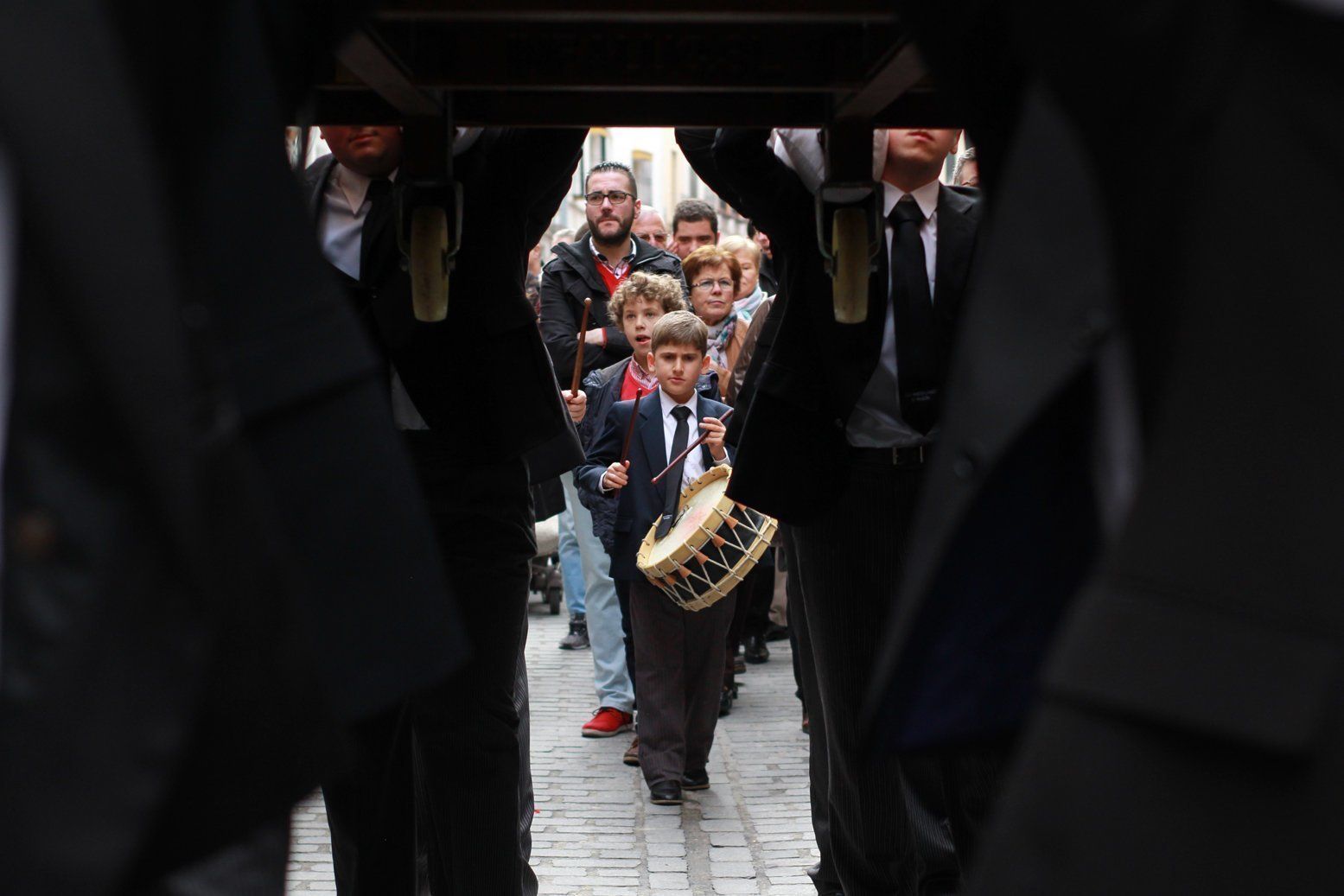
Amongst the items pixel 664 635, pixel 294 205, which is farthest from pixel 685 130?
pixel 664 635

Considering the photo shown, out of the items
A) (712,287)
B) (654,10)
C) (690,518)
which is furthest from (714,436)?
(654,10)

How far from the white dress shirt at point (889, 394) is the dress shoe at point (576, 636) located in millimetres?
6105

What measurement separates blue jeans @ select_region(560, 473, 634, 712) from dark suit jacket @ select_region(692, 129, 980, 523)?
3.77 metres

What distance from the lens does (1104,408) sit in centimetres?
140

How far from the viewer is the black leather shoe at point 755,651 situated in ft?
30.3

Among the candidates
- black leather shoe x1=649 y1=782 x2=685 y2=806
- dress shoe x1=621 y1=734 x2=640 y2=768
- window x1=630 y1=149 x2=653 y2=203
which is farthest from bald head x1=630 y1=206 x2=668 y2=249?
window x1=630 y1=149 x2=653 y2=203

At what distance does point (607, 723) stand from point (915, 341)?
413 centimetres

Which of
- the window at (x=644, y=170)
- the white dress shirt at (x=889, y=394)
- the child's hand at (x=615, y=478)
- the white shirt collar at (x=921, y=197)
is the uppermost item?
the window at (x=644, y=170)

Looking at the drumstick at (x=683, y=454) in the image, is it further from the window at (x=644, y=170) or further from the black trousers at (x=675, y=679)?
the window at (x=644, y=170)

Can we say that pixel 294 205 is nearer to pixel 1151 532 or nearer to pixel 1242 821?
pixel 1151 532

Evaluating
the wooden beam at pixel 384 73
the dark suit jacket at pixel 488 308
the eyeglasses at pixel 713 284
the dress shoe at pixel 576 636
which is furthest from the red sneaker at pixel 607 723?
the wooden beam at pixel 384 73

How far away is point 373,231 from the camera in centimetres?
329

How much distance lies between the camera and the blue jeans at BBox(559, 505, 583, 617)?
28.5 feet

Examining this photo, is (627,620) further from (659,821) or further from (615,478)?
(659,821)
